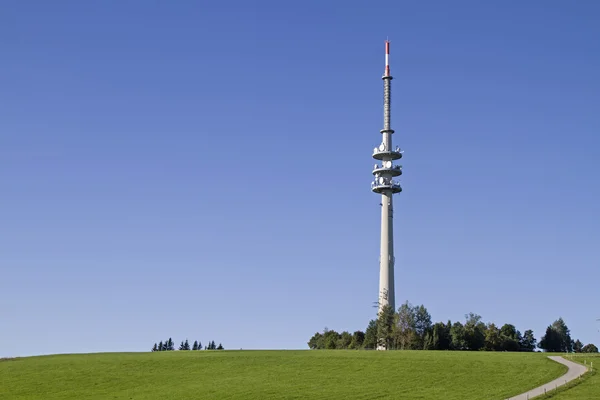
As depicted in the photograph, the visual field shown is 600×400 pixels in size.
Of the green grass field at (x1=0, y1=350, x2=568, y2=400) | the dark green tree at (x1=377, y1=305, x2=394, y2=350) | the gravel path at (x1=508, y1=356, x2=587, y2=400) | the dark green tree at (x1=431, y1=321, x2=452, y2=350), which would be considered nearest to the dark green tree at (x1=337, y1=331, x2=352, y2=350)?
the dark green tree at (x1=377, y1=305, x2=394, y2=350)

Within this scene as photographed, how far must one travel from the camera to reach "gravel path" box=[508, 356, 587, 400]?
6034cm

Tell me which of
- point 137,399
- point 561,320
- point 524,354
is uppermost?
point 561,320

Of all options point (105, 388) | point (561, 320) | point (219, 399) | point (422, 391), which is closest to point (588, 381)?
point (422, 391)

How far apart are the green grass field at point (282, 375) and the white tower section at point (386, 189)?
3381cm

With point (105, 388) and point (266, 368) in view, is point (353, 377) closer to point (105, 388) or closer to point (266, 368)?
point (266, 368)

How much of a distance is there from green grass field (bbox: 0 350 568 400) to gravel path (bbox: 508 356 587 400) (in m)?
1.17

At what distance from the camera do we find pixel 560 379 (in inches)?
2709

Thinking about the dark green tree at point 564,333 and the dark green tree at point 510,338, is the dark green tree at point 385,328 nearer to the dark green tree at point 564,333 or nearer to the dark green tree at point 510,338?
the dark green tree at point 510,338

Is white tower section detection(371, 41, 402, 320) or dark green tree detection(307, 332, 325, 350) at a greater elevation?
white tower section detection(371, 41, 402, 320)

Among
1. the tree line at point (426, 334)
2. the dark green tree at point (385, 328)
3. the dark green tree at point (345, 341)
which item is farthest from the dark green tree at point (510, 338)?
the dark green tree at point (345, 341)

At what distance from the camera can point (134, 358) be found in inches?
3688

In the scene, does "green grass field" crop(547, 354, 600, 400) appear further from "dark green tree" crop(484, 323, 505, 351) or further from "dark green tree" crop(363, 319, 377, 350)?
"dark green tree" crop(363, 319, 377, 350)

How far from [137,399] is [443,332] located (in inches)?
2486

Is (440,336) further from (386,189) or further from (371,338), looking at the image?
(386,189)
